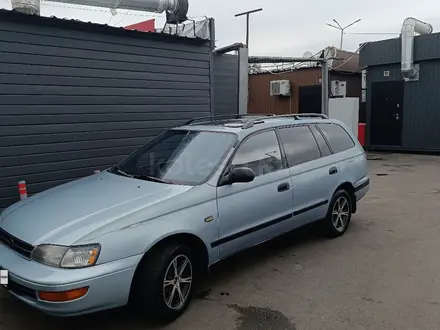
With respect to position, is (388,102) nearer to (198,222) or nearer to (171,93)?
(171,93)

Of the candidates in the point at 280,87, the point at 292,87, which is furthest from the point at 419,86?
the point at 280,87

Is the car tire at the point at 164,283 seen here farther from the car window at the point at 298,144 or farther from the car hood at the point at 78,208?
the car window at the point at 298,144

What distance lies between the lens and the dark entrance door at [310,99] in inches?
706

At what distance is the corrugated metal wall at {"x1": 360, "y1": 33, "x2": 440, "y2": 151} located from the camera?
544 inches

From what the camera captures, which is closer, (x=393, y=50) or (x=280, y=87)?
(x=393, y=50)

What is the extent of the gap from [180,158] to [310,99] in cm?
1508

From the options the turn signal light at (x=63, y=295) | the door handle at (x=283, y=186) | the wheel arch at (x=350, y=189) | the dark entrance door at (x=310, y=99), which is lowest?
the turn signal light at (x=63, y=295)

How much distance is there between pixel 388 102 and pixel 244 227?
42.3ft

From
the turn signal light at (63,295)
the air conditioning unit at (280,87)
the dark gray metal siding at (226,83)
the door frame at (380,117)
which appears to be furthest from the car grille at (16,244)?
the air conditioning unit at (280,87)

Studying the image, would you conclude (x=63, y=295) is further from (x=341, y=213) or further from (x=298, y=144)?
(x=341, y=213)

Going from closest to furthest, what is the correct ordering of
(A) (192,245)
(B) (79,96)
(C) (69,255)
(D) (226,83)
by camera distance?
(C) (69,255) → (A) (192,245) → (B) (79,96) → (D) (226,83)

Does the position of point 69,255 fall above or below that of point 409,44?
below

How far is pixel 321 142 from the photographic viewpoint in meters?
5.22

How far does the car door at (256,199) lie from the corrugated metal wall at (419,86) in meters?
11.5
